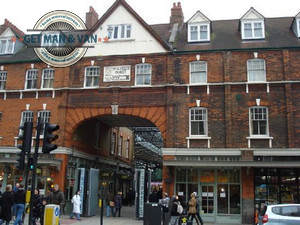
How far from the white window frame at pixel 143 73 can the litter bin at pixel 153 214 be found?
9.81 m

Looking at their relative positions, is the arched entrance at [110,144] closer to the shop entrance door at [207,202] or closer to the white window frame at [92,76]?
the white window frame at [92,76]

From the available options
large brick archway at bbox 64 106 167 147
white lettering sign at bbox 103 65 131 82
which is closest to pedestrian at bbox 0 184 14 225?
large brick archway at bbox 64 106 167 147

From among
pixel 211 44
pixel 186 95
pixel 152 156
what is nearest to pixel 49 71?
pixel 186 95

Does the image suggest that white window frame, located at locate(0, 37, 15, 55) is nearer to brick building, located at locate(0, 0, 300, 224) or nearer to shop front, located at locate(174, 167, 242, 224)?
brick building, located at locate(0, 0, 300, 224)

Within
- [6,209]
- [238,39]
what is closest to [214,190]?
[238,39]

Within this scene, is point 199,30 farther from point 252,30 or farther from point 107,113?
point 107,113

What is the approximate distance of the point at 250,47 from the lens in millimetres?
21344

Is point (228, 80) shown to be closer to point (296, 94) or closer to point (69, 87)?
point (296, 94)

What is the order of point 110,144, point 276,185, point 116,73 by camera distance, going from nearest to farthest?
1. point 276,185
2. point 116,73
3. point 110,144

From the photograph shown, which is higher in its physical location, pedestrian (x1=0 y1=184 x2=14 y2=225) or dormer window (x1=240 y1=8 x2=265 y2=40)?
dormer window (x1=240 y1=8 x2=265 y2=40)

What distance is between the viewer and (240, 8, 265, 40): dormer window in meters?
22.2

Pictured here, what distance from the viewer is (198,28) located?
2303cm

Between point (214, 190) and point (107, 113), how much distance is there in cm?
831

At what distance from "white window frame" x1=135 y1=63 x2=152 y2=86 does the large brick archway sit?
1.75 metres
